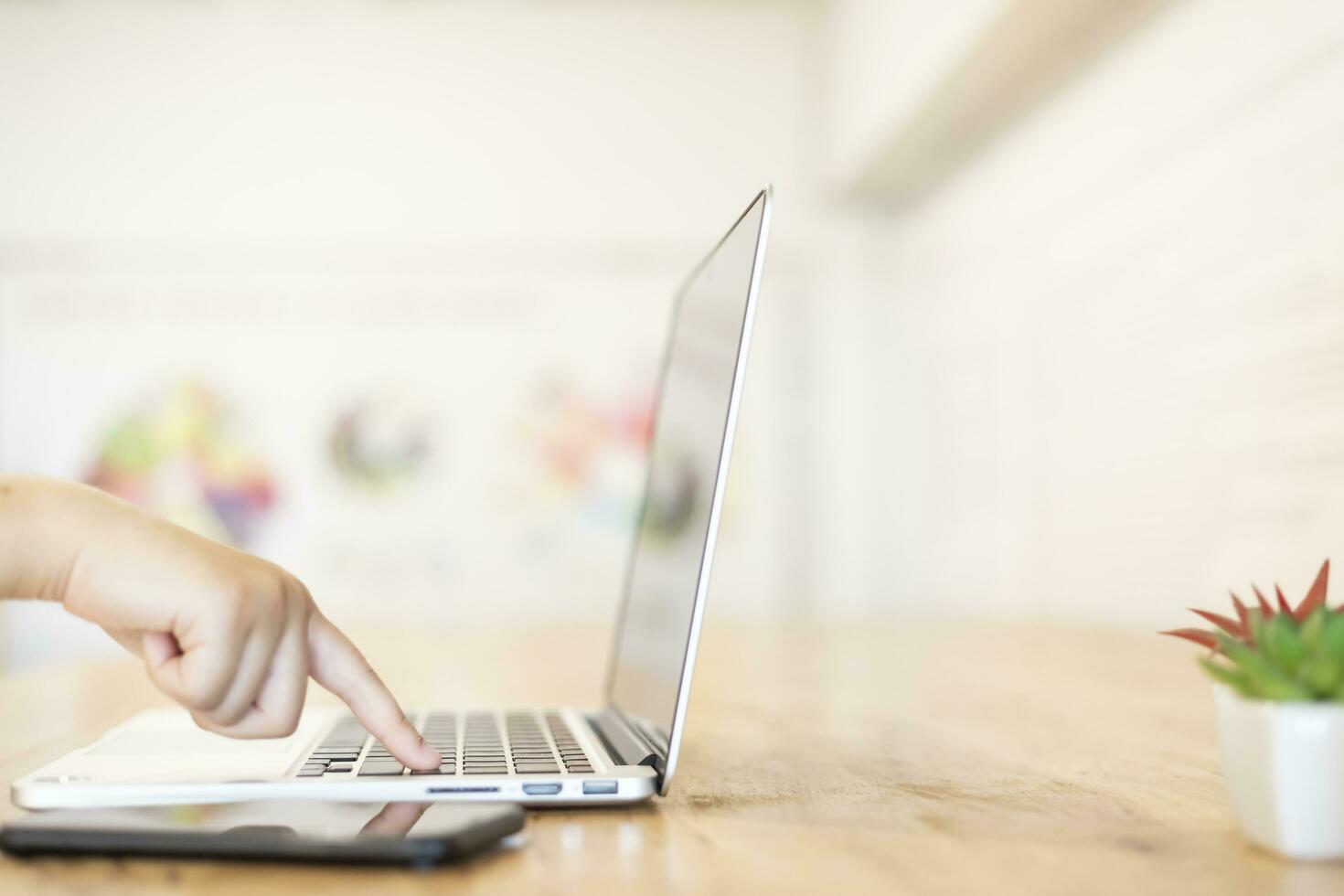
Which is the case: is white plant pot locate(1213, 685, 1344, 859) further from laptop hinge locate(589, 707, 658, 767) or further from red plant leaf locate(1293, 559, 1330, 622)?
laptop hinge locate(589, 707, 658, 767)

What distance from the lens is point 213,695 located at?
0.49 meters

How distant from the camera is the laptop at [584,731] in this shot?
1.77ft

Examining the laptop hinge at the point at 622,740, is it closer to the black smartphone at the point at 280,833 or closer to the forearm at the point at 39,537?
the black smartphone at the point at 280,833

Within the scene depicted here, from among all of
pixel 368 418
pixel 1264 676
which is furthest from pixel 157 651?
pixel 368 418

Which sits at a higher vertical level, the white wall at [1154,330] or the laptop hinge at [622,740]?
the white wall at [1154,330]

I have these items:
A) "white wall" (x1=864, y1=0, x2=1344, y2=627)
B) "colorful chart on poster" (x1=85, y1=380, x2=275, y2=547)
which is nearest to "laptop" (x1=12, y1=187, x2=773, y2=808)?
"white wall" (x1=864, y1=0, x2=1344, y2=627)

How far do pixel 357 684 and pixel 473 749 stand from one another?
130 millimetres

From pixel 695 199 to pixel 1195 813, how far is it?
2637mm

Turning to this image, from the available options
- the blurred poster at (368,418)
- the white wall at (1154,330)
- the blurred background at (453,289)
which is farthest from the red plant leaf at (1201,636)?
the blurred poster at (368,418)

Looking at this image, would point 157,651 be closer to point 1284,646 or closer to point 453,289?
point 1284,646

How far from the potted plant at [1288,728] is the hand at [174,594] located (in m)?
0.37

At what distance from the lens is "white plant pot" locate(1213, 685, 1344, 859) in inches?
16.8

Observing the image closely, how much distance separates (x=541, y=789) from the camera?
54 centimetres

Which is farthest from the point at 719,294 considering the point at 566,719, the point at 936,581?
the point at 936,581
